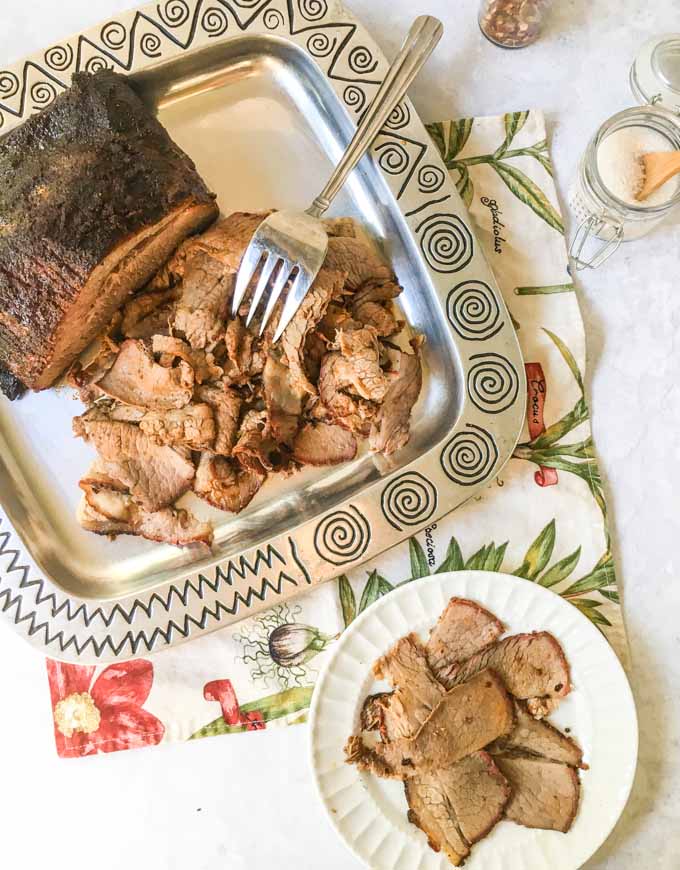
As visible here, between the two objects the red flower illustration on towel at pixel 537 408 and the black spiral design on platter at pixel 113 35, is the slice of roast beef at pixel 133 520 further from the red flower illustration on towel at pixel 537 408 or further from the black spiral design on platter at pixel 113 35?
the black spiral design on platter at pixel 113 35

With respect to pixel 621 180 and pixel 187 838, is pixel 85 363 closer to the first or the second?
pixel 187 838

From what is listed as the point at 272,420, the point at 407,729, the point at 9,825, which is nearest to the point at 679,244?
the point at 272,420

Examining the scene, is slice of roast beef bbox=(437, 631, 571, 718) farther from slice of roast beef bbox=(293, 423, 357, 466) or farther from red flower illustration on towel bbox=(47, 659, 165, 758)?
red flower illustration on towel bbox=(47, 659, 165, 758)

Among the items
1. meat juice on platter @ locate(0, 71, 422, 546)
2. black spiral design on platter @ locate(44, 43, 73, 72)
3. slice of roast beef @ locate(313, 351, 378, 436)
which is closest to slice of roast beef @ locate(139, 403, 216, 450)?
meat juice on platter @ locate(0, 71, 422, 546)

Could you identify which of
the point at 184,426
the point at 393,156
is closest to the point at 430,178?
the point at 393,156

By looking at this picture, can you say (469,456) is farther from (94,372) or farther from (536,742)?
(94,372)

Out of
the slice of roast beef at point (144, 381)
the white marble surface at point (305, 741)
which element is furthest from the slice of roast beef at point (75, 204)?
the white marble surface at point (305, 741)
